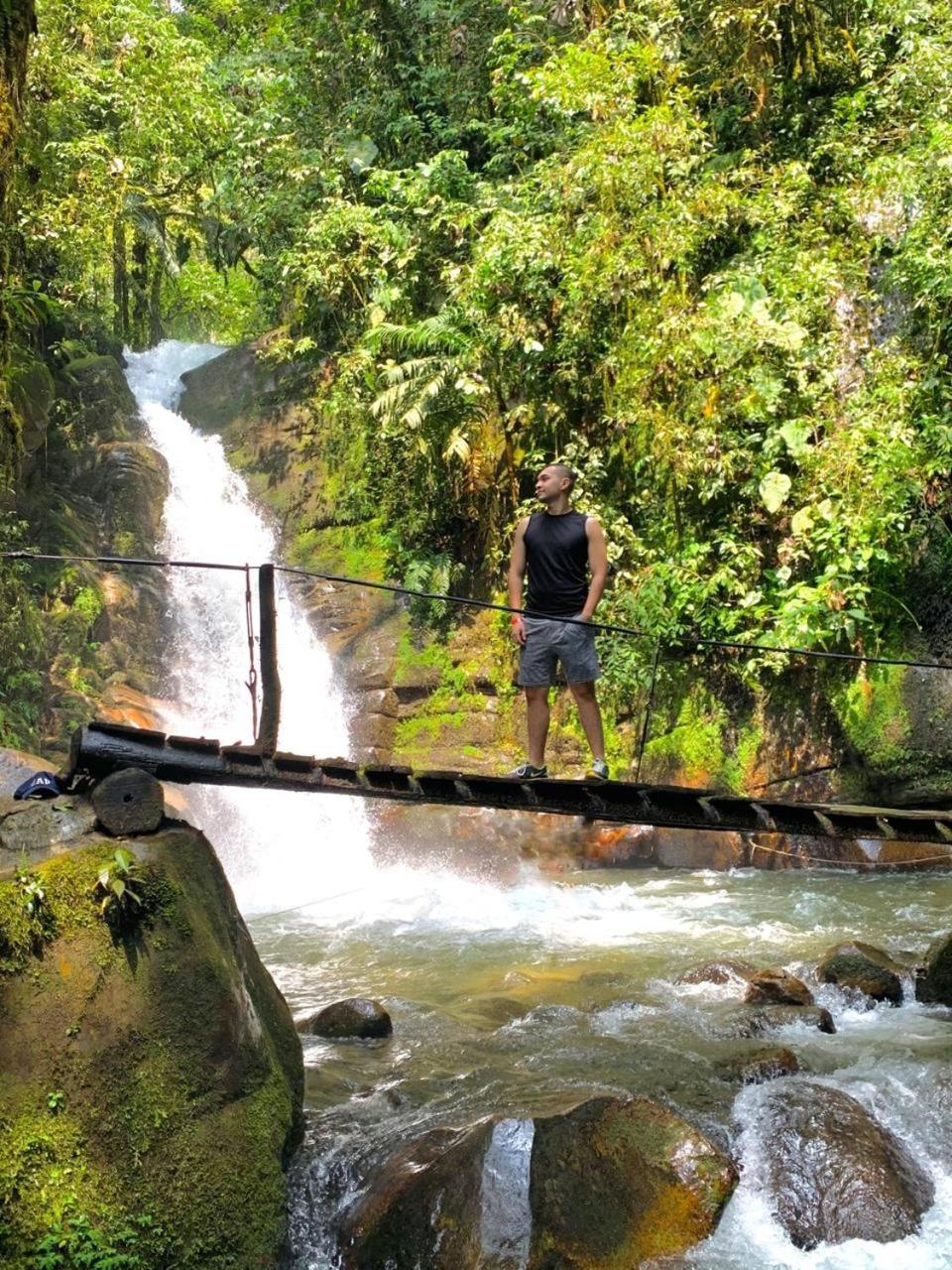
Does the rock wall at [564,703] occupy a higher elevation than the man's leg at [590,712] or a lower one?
lower

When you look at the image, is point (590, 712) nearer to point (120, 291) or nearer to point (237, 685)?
point (237, 685)

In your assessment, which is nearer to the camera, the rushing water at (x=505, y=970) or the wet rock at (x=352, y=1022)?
the rushing water at (x=505, y=970)

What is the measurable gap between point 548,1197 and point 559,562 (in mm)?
3112

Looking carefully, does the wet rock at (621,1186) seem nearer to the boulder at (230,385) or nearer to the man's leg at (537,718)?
the man's leg at (537,718)

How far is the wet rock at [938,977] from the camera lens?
6906mm

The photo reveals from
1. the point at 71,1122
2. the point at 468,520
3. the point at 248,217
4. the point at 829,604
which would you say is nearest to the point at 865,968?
the point at 829,604

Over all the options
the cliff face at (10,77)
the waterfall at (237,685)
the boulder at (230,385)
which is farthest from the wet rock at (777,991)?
the boulder at (230,385)

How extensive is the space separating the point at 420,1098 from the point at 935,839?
3047 mm

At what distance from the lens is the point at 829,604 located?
10.6 metres

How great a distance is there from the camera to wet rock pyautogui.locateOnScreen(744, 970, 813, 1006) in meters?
6.87

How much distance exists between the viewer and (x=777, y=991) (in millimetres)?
6926

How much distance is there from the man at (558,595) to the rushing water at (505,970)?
174cm

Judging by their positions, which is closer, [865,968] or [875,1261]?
[875,1261]

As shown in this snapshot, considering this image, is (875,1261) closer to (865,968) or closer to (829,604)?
(865,968)
